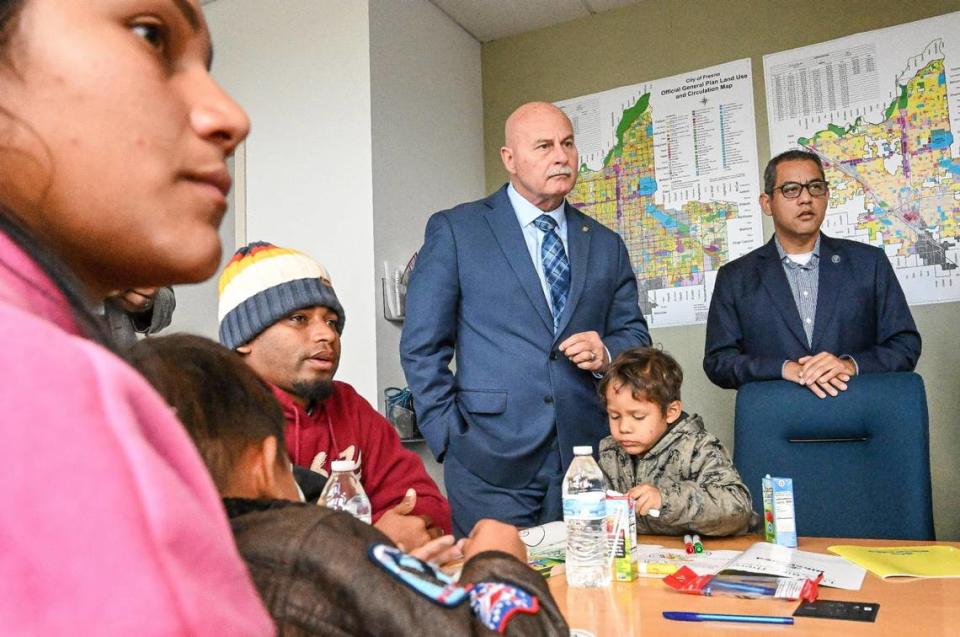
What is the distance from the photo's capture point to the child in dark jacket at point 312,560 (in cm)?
57

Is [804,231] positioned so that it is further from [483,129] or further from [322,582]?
[322,582]

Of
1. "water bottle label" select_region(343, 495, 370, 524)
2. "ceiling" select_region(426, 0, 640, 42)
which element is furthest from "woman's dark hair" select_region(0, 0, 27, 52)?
"ceiling" select_region(426, 0, 640, 42)

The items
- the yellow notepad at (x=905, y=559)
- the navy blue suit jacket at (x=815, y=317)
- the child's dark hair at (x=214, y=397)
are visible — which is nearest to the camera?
the child's dark hair at (x=214, y=397)

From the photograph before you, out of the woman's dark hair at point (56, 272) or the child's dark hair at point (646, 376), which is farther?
the child's dark hair at point (646, 376)

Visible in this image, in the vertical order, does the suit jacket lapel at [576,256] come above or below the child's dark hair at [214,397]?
above

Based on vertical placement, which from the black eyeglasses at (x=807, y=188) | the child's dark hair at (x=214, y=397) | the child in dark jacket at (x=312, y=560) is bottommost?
the child in dark jacket at (x=312, y=560)

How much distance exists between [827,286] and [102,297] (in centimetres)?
262

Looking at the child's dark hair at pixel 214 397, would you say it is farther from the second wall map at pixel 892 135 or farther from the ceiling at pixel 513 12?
the ceiling at pixel 513 12

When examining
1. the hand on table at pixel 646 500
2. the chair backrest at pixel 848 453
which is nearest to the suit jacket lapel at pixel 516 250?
the chair backrest at pixel 848 453

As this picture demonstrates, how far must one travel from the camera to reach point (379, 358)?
10.6 feet

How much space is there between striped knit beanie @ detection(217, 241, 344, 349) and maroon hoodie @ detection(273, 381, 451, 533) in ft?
0.54

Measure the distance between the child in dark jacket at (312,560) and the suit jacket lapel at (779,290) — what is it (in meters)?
2.17

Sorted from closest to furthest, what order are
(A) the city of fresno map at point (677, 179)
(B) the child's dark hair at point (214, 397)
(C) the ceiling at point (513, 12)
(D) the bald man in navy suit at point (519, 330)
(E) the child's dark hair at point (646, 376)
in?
(B) the child's dark hair at point (214, 397) < (E) the child's dark hair at point (646, 376) < (D) the bald man in navy suit at point (519, 330) < (A) the city of fresno map at point (677, 179) < (C) the ceiling at point (513, 12)

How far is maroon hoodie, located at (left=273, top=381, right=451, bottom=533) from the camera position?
1.73m
